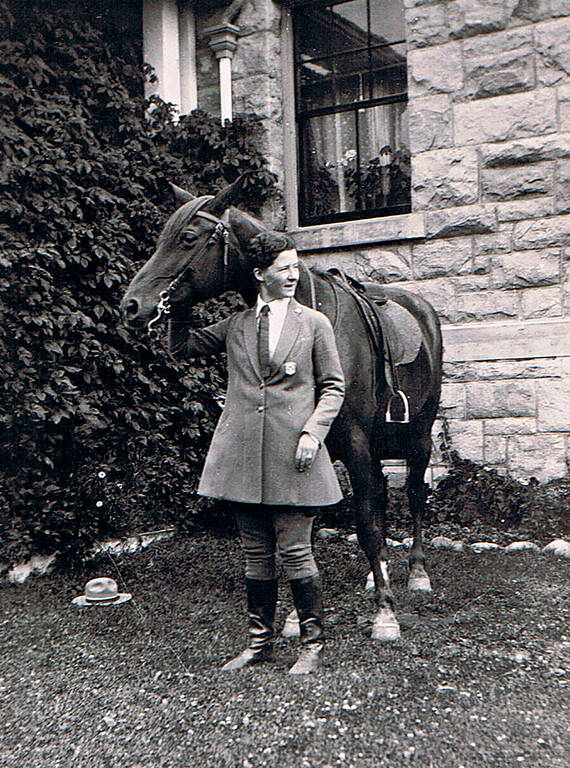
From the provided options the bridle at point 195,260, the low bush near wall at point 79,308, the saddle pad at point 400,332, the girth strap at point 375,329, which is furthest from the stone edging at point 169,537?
the bridle at point 195,260

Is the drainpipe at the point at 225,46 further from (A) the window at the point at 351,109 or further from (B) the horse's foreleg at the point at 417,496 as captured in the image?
(B) the horse's foreleg at the point at 417,496

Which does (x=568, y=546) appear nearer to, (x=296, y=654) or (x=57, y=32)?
(x=296, y=654)

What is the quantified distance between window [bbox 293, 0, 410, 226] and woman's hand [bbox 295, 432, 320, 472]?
450cm

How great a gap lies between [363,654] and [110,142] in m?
4.59

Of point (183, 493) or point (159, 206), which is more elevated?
point (159, 206)

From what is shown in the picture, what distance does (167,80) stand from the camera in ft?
24.3

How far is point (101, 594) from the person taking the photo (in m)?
4.73

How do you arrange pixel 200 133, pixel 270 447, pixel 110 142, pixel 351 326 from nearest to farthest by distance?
pixel 270 447 < pixel 351 326 < pixel 110 142 < pixel 200 133

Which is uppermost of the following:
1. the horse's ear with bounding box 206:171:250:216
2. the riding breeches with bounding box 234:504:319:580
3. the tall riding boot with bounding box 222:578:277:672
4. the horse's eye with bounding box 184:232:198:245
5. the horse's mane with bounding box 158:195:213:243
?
the horse's ear with bounding box 206:171:250:216

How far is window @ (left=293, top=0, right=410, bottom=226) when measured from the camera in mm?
7410

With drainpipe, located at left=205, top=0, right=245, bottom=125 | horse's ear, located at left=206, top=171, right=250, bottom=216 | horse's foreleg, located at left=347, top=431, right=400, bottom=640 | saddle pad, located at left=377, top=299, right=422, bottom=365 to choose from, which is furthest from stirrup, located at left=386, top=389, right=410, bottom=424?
drainpipe, located at left=205, top=0, right=245, bottom=125

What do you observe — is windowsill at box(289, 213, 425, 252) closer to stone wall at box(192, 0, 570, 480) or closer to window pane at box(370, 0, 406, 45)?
stone wall at box(192, 0, 570, 480)

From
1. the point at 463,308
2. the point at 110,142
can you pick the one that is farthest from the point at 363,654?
the point at 110,142

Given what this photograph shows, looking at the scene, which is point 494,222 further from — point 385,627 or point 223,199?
point 385,627
